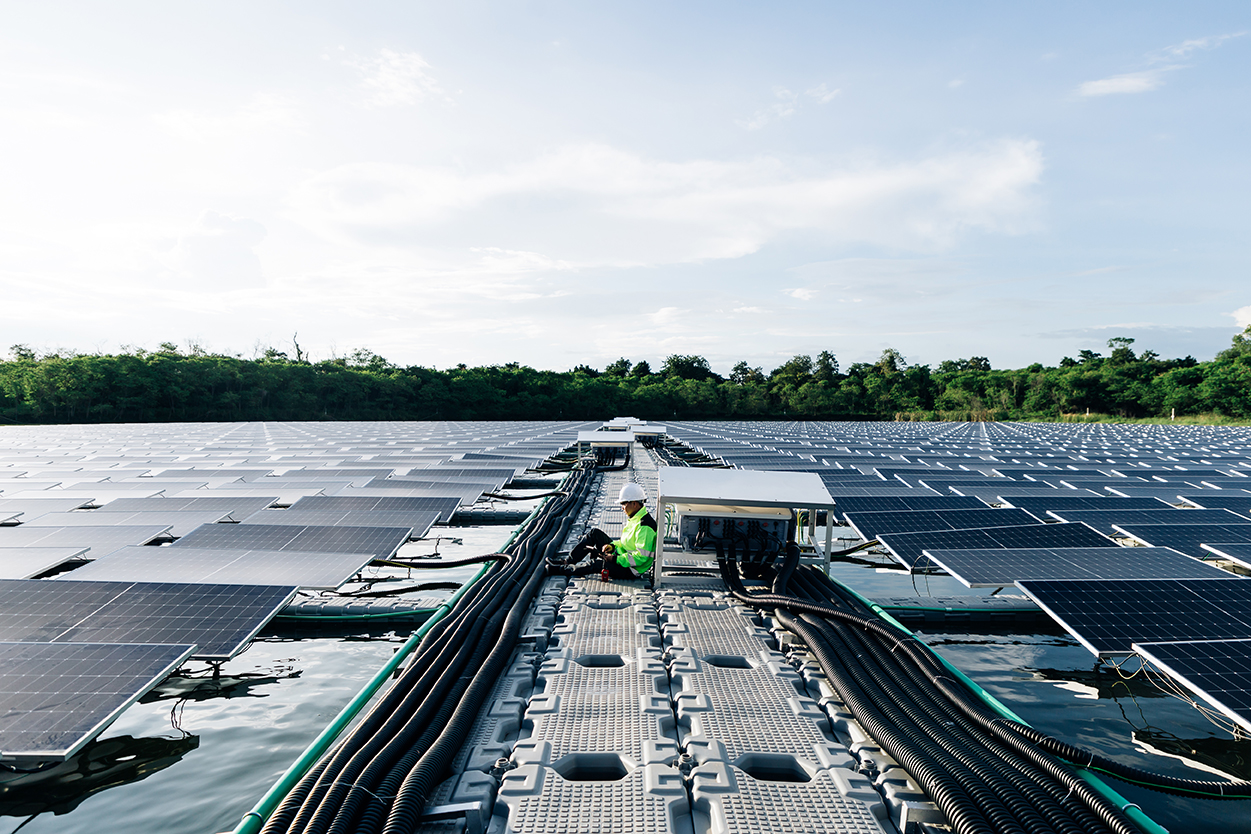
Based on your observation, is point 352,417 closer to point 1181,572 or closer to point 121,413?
point 121,413

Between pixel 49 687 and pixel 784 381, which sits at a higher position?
pixel 784 381

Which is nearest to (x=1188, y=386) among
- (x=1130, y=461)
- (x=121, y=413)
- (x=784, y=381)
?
(x=784, y=381)

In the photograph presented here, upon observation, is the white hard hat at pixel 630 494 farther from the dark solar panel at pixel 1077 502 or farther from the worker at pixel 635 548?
the dark solar panel at pixel 1077 502

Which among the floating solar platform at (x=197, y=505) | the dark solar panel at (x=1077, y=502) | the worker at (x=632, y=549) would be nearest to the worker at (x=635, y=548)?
the worker at (x=632, y=549)

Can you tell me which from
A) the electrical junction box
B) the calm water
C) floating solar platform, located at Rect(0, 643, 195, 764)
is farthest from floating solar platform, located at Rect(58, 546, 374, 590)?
the electrical junction box

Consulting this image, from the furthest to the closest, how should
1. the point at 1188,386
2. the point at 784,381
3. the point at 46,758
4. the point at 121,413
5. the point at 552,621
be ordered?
the point at 784,381 → the point at 1188,386 → the point at 121,413 → the point at 552,621 → the point at 46,758

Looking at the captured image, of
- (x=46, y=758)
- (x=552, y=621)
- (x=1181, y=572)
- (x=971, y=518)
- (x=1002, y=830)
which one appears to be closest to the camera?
(x=1002, y=830)

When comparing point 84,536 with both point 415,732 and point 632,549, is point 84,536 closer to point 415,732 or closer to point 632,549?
point 632,549
